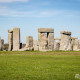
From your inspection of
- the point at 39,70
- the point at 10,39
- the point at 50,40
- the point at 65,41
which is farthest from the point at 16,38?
the point at 39,70

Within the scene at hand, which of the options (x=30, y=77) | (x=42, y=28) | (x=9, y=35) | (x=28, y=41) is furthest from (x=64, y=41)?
(x=30, y=77)

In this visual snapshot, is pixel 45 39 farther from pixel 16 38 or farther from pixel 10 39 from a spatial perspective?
pixel 10 39

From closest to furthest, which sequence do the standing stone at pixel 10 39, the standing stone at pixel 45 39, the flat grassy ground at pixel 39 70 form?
the flat grassy ground at pixel 39 70
the standing stone at pixel 45 39
the standing stone at pixel 10 39

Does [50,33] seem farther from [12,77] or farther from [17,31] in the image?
[12,77]

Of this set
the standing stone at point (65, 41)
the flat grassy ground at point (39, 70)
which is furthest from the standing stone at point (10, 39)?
the flat grassy ground at point (39, 70)

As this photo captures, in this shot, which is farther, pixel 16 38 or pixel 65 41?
pixel 16 38

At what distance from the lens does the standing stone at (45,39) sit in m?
33.0

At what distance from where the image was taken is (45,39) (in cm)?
3312

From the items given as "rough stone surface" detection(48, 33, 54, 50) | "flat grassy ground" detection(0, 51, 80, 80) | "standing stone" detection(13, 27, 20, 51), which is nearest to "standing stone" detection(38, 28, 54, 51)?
"rough stone surface" detection(48, 33, 54, 50)

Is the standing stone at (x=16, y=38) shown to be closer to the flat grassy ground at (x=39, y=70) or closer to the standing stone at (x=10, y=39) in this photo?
the standing stone at (x=10, y=39)

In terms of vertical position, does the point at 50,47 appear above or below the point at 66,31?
below

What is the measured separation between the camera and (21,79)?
Result: 8.61 meters

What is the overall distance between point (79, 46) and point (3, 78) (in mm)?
33392

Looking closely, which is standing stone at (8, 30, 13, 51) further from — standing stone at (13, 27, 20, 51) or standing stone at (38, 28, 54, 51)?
standing stone at (38, 28, 54, 51)
